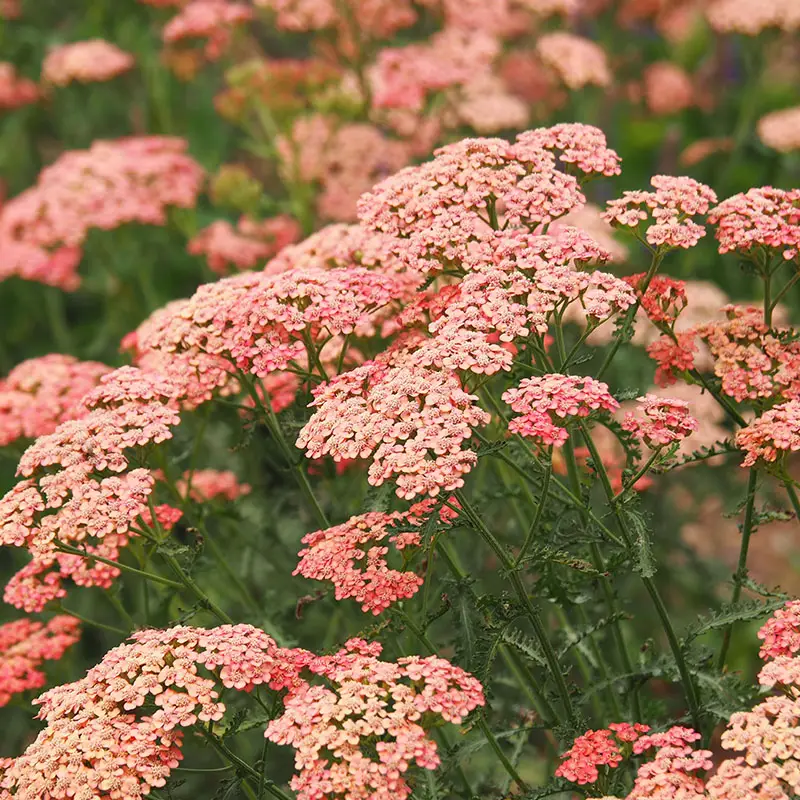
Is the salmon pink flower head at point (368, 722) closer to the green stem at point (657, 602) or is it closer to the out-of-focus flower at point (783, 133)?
the green stem at point (657, 602)

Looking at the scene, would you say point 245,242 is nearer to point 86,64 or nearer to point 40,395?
point 86,64

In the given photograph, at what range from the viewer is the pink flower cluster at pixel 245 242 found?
489 centimetres

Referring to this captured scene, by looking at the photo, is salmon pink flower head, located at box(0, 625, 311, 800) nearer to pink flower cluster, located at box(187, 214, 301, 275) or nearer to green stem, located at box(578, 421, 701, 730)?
green stem, located at box(578, 421, 701, 730)

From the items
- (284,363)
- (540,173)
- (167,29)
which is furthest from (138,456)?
(167,29)

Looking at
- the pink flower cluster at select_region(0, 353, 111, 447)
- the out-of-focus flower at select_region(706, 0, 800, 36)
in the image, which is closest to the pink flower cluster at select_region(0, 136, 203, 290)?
the pink flower cluster at select_region(0, 353, 111, 447)

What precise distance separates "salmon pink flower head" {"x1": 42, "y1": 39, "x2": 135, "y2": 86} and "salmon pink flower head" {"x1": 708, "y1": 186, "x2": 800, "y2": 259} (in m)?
3.73

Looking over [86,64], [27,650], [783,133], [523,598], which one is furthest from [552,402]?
[86,64]

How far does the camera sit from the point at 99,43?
5.76 meters

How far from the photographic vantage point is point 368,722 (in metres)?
2.21

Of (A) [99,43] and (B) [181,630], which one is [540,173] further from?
(A) [99,43]

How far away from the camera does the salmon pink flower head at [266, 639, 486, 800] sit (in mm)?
2143

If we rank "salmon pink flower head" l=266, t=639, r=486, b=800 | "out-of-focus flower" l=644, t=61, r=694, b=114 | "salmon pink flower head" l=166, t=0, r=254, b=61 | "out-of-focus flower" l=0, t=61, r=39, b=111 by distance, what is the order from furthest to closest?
"out-of-focus flower" l=644, t=61, r=694, b=114, "out-of-focus flower" l=0, t=61, r=39, b=111, "salmon pink flower head" l=166, t=0, r=254, b=61, "salmon pink flower head" l=266, t=639, r=486, b=800

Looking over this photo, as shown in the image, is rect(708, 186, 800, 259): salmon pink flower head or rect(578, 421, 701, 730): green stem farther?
rect(708, 186, 800, 259): salmon pink flower head

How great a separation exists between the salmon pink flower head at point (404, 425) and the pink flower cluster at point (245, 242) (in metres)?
2.41
